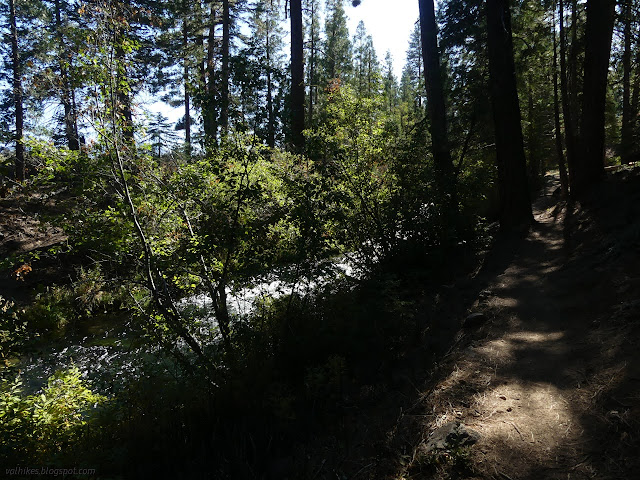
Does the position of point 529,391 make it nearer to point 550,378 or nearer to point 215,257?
point 550,378

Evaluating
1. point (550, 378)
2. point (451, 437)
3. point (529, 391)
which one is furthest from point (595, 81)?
point (451, 437)

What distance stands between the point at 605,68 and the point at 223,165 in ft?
30.3

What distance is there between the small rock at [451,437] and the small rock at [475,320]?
87.5 inches

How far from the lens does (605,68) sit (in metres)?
8.43

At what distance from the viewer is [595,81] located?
8.47 metres

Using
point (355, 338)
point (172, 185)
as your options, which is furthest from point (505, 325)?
point (172, 185)

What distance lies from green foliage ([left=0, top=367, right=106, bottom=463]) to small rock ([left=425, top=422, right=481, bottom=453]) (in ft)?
11.9

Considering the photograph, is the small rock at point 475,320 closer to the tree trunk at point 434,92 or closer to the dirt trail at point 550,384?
the dirt trail at point 550,384

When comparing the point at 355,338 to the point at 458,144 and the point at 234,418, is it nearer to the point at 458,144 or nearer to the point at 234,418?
the point at 234,418

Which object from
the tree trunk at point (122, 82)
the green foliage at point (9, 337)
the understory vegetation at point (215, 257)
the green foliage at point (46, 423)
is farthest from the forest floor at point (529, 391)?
the tree trunk at point (122, 82)

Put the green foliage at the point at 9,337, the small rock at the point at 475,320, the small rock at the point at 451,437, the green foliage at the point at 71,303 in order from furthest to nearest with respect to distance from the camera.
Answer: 1. the green foliage at the point at 71,303
2. the small rock at the point at 475,320
3. the green foliage at the point at 9,337
4. the small rock at the point at 451,437

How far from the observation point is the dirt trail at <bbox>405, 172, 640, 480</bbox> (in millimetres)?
2447

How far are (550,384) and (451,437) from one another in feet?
3.71

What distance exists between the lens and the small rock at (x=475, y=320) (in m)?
4.96
